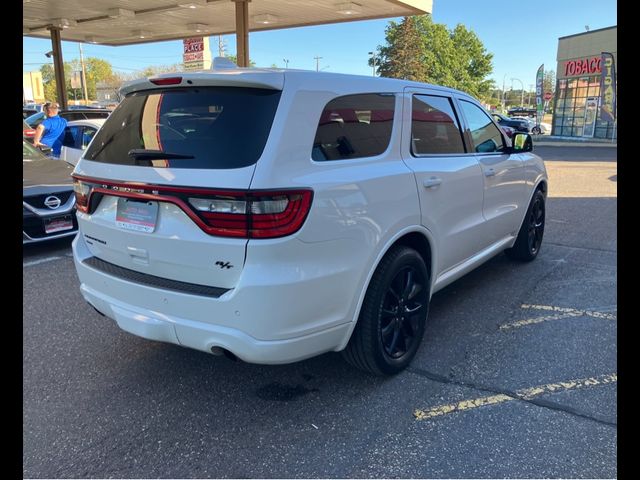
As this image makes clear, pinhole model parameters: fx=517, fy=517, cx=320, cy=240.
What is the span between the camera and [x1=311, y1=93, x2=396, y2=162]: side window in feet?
9.12

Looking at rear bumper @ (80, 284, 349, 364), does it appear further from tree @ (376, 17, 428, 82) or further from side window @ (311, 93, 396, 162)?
tree @ (376, 17, 428, 82)

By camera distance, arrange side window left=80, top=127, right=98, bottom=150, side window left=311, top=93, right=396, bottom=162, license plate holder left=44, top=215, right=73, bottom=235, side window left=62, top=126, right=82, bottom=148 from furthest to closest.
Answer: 1. side window left=62, top=126, right=82, bottom=148
2. side window left=80, top=127, right=98, bottom=150
3. license plate holder left=44, top=215, right=73, bottom=235
4. side window left=311, top=93, right=396, bottom=162

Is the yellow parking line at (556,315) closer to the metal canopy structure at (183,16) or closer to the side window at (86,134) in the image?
the side window at (86,134)

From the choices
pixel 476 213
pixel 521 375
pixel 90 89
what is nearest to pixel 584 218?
pixel 476 213

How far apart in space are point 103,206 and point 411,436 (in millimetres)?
2144

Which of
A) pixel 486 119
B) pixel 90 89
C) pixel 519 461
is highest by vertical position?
pixel 90 89

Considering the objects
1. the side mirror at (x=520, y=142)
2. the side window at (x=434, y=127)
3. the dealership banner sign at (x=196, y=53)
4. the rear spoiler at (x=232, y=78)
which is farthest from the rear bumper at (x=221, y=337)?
the dealership banner sign at (x=196, y=53)

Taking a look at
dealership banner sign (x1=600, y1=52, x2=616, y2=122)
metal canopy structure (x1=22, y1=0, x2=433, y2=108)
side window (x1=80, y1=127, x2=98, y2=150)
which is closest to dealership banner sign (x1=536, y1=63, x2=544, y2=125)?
dealership banner sign (x1=600, y1=52, x2=616, y2=122)

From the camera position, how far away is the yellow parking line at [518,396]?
293 centimetres

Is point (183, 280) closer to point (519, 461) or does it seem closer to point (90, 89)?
point (519, 461)

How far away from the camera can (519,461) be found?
2.52 m

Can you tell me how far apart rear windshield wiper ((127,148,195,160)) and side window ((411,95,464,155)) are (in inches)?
61.1

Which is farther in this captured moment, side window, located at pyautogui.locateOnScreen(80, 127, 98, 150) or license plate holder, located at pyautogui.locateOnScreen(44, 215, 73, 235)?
side window, located at pyautogui.locateOnScreen(80, 127, 98, 150)

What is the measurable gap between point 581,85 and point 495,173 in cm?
2787
